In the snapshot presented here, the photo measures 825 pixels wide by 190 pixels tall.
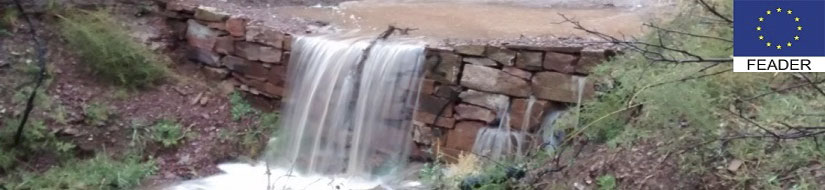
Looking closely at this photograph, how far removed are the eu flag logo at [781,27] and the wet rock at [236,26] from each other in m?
4.50

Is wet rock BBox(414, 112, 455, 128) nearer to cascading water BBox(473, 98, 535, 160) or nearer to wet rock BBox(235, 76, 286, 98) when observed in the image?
cascading water BBox(473, 98, 535, 160)

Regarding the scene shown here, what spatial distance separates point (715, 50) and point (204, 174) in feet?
11.0

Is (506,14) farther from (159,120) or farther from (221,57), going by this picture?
(159,120)

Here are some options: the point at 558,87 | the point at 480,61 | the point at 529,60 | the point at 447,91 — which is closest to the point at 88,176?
the point at 447,91

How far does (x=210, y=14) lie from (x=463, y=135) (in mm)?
2321

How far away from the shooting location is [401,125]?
5.96 m

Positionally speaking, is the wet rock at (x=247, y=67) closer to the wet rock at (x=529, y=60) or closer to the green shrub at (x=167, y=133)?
the green shrub at (x=167, y=133)

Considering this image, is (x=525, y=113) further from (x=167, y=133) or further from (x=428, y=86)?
(x=167, y=133)

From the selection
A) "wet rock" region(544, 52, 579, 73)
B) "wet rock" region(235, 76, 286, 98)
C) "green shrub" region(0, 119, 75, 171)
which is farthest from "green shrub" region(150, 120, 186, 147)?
"wet rock" region(544, 52, 579, 73)

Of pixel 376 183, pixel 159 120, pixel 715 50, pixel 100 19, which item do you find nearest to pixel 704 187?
pixel 715 50

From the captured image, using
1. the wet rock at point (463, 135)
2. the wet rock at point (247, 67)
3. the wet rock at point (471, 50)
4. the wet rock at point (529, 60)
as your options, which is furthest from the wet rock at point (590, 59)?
the wet rock at point (247, 67)

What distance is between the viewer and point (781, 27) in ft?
9.04

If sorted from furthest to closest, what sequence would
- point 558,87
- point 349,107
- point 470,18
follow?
point 470,18 → point 349,107 → point 558,87

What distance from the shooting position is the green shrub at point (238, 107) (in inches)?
264
